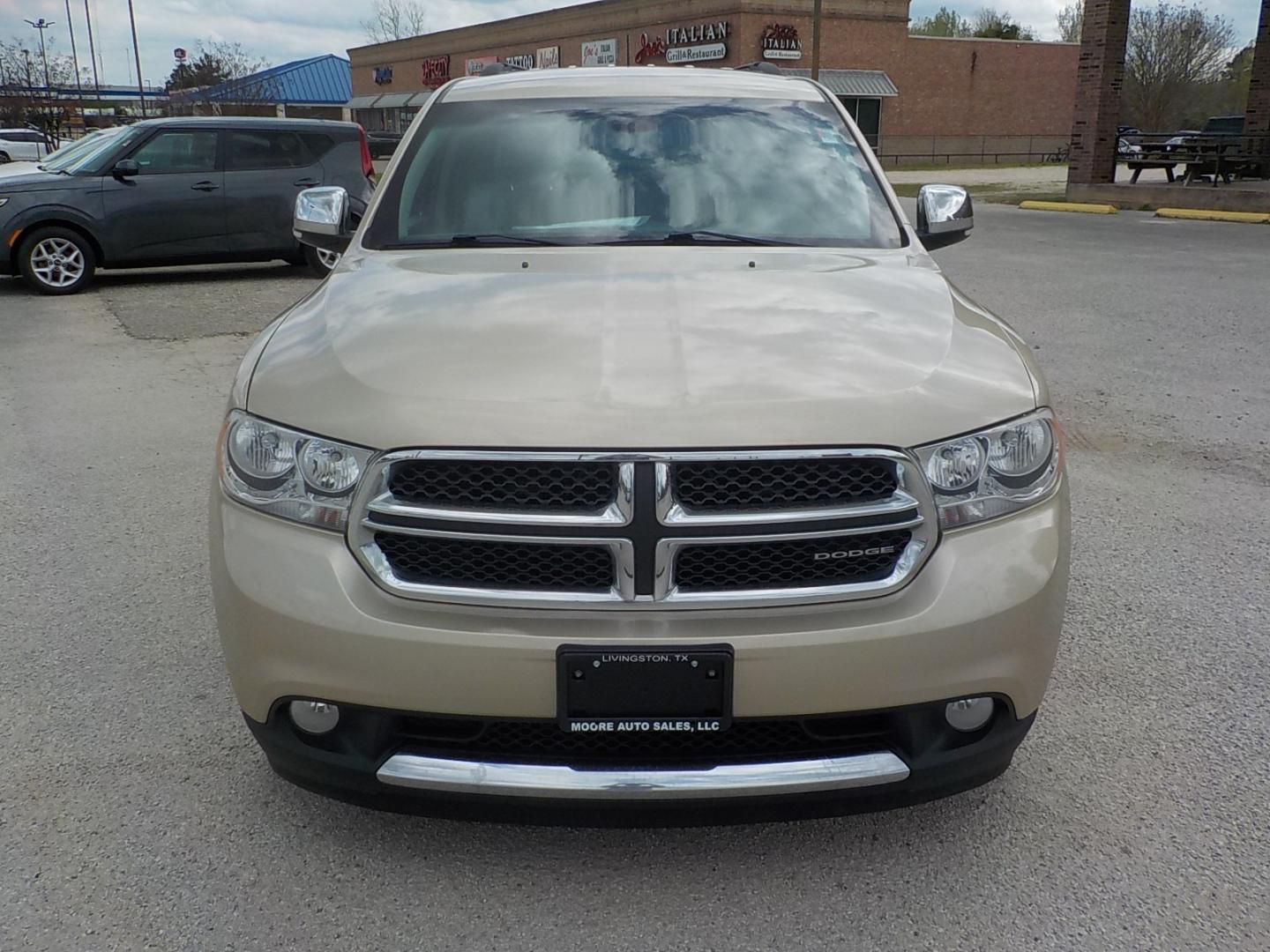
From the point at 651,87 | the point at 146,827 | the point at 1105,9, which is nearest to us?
the point at 146,827

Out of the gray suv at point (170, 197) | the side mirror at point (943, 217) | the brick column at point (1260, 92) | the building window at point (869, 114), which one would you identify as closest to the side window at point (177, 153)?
the gray suv at point (170, 197)

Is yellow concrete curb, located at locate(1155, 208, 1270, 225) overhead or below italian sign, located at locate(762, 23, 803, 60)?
below

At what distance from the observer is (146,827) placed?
2.66 metres

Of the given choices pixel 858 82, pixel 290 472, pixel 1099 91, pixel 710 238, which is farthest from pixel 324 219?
pixel 858 82

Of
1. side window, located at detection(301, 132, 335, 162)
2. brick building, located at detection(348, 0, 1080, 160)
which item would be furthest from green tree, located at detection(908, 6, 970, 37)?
side window, located at detection(301, 132, 335, 162)

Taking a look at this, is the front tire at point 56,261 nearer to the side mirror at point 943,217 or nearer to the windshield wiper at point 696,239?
the windshield wiper at point 696,239

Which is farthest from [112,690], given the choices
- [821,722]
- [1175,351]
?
[1175,351]

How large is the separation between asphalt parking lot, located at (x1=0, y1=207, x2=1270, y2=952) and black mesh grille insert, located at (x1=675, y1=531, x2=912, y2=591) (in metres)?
0.73

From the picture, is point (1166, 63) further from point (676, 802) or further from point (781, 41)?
point (676, 802)

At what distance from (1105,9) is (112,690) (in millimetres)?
23059

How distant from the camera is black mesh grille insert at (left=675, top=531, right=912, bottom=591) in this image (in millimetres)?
2193

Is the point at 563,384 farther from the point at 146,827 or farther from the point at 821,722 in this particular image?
the point at 146,827

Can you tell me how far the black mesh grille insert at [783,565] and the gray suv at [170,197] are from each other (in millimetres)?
11131

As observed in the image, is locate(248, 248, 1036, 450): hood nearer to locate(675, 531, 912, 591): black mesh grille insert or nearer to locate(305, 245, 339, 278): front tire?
locate(675, 531, 912, 591): black mesh grille insert
